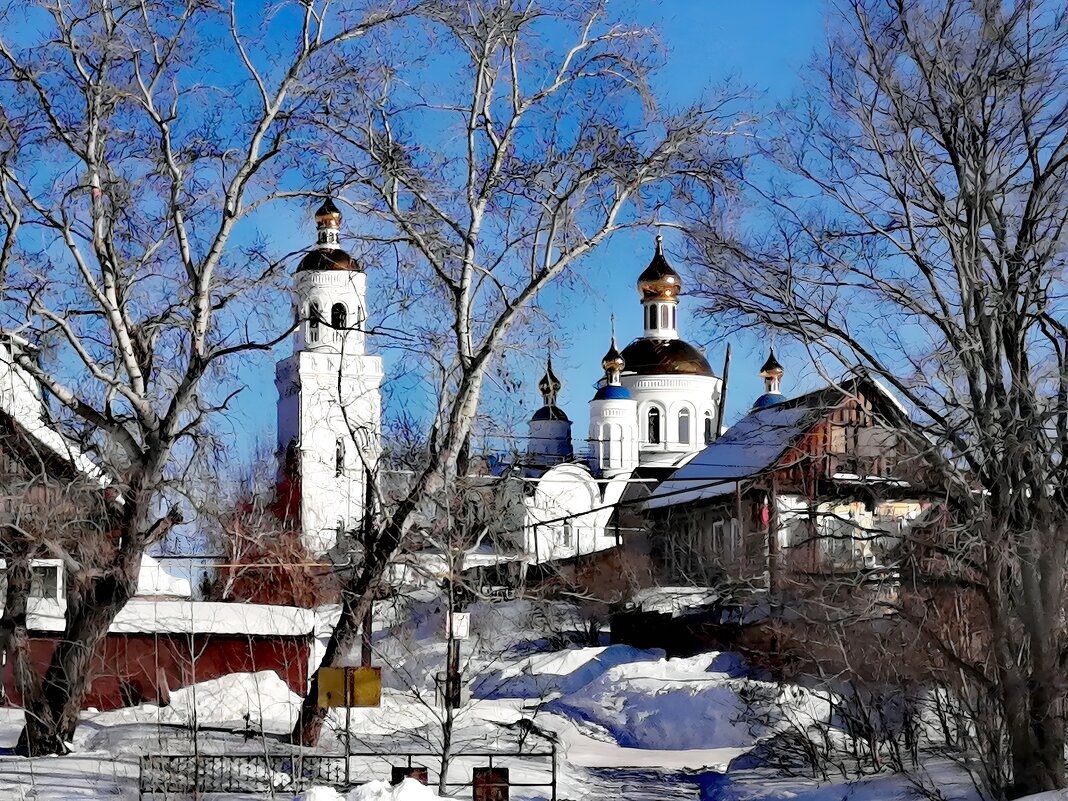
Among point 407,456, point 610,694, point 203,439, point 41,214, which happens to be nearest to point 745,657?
point 610,694

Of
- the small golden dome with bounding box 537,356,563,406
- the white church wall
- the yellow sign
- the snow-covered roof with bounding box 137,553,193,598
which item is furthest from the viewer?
the small golden dome with bounding box 537,356,563,406

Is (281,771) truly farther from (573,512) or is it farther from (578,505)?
(578,505)

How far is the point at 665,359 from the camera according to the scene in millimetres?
73500

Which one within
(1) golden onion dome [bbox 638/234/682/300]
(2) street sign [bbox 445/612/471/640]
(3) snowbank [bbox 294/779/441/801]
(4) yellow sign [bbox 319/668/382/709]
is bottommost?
(3) snowbank [bbox 294/779/441/801]

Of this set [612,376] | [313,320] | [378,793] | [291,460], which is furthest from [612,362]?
[378,793]

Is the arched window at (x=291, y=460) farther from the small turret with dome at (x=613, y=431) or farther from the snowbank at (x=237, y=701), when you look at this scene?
the snowbank at (x=237, y=701)

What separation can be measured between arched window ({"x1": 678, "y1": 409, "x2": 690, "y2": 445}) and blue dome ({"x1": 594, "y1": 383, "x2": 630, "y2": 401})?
3992mm

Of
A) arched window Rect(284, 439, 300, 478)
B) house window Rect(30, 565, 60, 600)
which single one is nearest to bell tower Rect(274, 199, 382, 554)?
arched window Rect(284, 439, 300, 478)

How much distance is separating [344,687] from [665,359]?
200ft

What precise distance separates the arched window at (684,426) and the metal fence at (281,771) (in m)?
56.2

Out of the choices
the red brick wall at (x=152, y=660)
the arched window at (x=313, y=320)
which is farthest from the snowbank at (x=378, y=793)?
the red brick wall at (x=152, y=660)

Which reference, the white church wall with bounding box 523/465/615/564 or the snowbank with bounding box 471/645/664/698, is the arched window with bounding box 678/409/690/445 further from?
the snowbank with bounding box 471/645/664/698

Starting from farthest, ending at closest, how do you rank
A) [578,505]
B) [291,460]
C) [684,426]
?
[684,426]
[578,505]
[291,460]

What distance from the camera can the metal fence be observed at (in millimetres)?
13594
